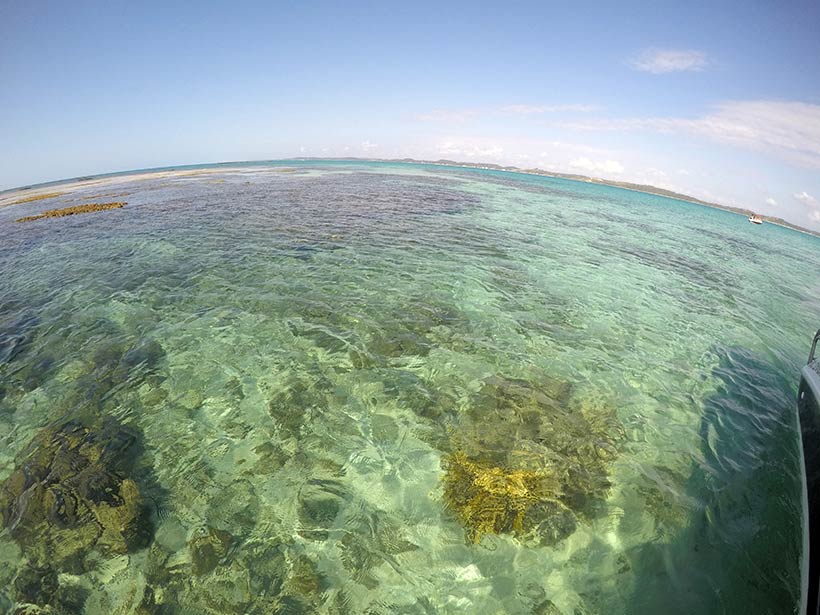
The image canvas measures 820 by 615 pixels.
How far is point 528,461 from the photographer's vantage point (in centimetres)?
604

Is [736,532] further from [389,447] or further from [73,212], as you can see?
[73,212]

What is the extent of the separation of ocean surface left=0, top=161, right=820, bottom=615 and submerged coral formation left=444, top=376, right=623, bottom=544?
4cm

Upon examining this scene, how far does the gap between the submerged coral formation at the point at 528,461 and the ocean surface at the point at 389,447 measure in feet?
0.14

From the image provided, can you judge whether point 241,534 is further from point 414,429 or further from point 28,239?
point 28,239

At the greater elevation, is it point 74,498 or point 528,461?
point 528,461

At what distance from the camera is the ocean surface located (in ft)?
14.5

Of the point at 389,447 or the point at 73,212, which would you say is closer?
the point at 389,447

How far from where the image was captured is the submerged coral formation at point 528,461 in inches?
203

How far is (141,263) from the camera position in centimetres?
1645

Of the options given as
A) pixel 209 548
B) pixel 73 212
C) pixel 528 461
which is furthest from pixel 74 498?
pixel 73 212

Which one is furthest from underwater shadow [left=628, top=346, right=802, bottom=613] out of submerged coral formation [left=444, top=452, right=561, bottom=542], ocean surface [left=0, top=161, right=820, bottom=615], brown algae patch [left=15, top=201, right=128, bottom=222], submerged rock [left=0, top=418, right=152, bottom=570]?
brown algae patch [left=15, top=201, right=128, bottom=222]

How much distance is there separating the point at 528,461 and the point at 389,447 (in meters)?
2.60

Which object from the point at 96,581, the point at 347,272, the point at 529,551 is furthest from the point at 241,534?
the point at 347,272

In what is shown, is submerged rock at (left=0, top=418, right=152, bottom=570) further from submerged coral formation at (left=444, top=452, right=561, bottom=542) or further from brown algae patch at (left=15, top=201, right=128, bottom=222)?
brown algae patch at (left=15, top=201, right=128, bottom=222)
